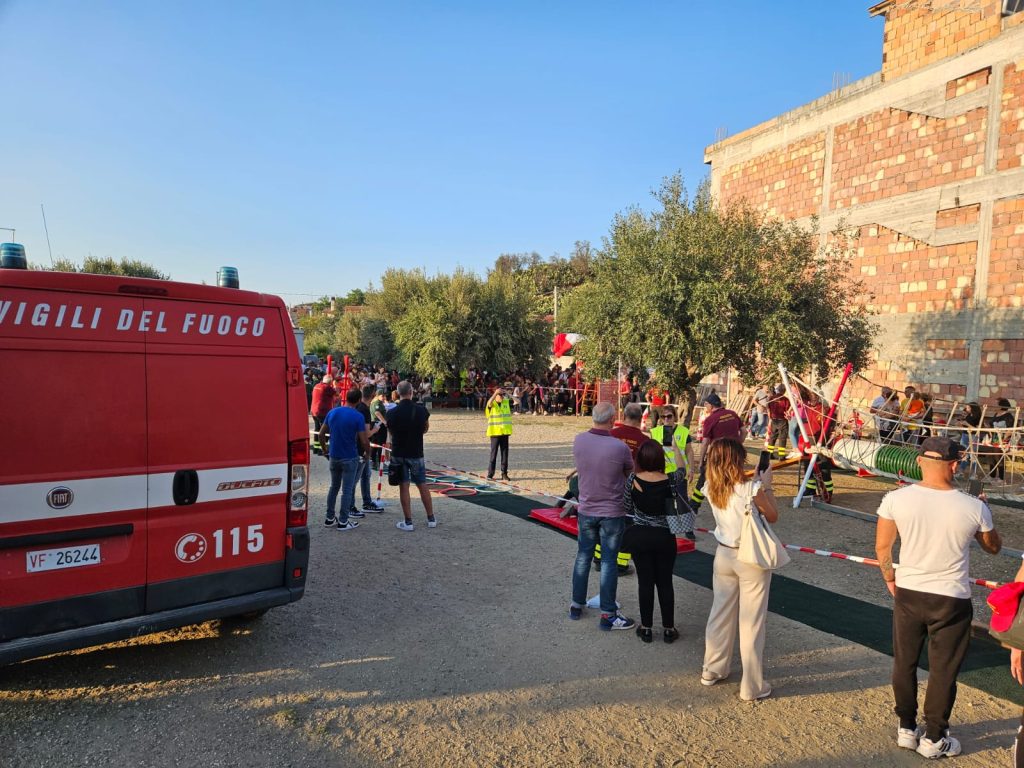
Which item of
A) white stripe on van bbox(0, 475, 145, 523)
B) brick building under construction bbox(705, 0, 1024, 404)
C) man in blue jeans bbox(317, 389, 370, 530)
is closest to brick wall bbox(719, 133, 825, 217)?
brick building under construction bbox(705, 0, 1024, 404)

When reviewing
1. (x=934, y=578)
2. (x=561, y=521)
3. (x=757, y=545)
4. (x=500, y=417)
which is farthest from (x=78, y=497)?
(x=500, y=417)

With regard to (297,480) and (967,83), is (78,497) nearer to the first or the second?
(297,480)

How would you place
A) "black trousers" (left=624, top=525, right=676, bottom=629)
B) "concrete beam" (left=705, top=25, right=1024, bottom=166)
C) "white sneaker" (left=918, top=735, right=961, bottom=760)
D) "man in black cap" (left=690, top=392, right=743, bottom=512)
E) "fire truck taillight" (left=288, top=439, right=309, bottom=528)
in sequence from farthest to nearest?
"concrete beam" (left=705, top=25, right=1024, bottom=166), "man in black cap" (left=690, top=392, right=743, bottom=512), "black trousers" (left=624, top=525, right=676, bottom=629), "fire truck taillight" (left=288, top=439, right=309, bottom=528), "white sneaker" (left=918, top=735, right=961, bottom=760)

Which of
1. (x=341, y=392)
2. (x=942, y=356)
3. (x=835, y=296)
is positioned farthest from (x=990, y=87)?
(x=341, y=392)

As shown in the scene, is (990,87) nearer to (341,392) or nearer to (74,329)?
(341,392)

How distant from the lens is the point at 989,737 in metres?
3.68

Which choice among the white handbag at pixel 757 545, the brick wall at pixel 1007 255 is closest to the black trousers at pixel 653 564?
the white handbag at pixel 757 545

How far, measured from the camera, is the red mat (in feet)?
24.3

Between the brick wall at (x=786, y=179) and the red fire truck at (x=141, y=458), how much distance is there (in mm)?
18838

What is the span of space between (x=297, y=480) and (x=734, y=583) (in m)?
2.98

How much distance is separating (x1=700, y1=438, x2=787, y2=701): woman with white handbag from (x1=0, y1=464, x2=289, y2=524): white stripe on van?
292 centimetres

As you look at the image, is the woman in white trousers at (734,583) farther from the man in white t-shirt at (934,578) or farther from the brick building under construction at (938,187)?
the brick building under construction at (938,187)

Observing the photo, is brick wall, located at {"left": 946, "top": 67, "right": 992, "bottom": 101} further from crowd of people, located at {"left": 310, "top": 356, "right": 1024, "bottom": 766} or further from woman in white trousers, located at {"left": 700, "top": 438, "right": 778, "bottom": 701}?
woman in white trousers, located at {"left": 700, "top": 438, "right": 778, "bottom": 701}

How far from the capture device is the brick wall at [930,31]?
1667 cm
